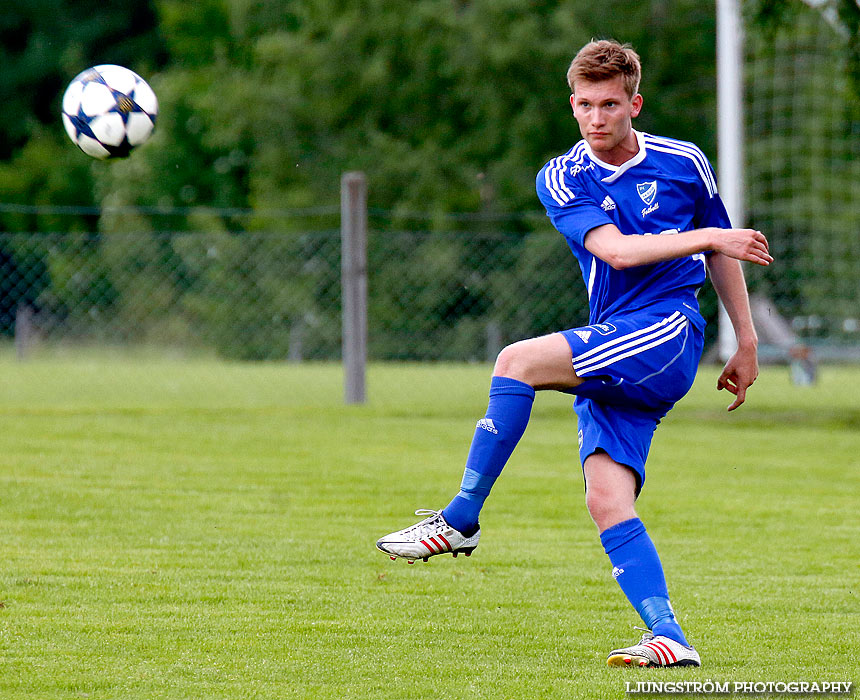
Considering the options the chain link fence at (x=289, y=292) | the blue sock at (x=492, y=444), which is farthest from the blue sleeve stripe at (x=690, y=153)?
the chain link fence at (x=289, y=292)

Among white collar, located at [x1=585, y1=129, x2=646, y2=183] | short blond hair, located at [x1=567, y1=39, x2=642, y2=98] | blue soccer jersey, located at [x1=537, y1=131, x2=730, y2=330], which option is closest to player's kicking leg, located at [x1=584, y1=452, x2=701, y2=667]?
blue soccer jersey, located at [x1=537, y1=131, x2=730, y2=330]

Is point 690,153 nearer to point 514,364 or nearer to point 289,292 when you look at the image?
point 514,364

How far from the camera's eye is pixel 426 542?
3.77 m

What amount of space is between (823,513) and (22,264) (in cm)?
1048

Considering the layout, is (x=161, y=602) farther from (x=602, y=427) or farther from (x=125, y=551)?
(x=602, y=427)

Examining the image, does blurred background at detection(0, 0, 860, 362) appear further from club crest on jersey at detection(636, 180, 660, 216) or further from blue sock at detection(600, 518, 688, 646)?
blue sock at detection(600, 518, 688, 646)

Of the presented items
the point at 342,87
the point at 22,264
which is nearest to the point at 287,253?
the point at 22,264

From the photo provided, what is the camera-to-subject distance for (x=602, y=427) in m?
3.78

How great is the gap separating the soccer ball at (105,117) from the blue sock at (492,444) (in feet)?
14.4

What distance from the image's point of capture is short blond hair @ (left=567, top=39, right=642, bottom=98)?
12.0 ft

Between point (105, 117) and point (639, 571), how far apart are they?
4913 millimetres

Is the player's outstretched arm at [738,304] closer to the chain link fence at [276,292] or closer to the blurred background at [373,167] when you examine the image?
the blurred background at [373,167]

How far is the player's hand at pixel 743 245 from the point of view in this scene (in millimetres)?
3445

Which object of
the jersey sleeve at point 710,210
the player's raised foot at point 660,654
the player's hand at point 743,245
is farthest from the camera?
the jersey sleeve at point 710,210
